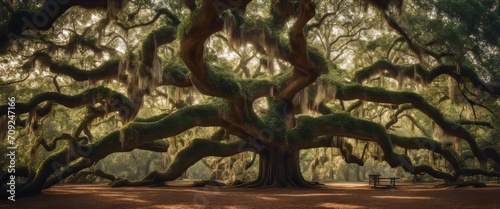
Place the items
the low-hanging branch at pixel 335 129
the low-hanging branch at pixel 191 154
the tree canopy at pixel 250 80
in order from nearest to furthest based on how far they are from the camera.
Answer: the tree canopy at pixel 250 80
the low-hanging branch at pixel 335 129
the low-hanging branch at pixel 191 154

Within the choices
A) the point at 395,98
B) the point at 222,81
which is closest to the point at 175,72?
the point at 222,81

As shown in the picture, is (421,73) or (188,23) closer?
(188,23)

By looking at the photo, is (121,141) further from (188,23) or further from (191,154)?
(188,23)

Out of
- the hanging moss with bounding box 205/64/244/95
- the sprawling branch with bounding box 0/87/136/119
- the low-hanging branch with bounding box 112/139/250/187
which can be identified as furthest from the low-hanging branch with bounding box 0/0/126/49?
the low-hanging branch with bounding box 112/139/250/187

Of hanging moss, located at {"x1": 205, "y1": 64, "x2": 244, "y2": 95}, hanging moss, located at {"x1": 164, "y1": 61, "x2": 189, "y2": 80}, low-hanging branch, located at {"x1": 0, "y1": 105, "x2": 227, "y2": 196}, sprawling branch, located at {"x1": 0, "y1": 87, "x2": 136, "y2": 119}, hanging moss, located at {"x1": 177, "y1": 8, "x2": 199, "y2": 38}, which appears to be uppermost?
hanging moss, located at {"x1": 164, "y1": 61, "x2": 189, "y2": 80}

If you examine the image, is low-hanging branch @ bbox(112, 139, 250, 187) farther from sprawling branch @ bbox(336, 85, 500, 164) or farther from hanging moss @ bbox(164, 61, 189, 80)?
sprawling branch @ bbox(336, 85, 500, 164)

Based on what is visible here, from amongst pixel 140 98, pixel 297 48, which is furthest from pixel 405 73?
pixel 140 98

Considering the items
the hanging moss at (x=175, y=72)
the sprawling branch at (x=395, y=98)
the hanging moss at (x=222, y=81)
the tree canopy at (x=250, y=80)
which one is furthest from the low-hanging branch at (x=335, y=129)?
the hanging moss at (x=175, y=72)

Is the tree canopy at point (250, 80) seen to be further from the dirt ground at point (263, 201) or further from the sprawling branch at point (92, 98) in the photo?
the dirt ground at point (263, 201)

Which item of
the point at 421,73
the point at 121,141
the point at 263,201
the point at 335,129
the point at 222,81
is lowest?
the point at 263,201

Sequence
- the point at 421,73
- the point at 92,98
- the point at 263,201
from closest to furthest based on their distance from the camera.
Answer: the point at 263,201, the point at 92,98, the point at 421,73

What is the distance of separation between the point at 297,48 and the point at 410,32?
27.3ft

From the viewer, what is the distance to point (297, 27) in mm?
9523

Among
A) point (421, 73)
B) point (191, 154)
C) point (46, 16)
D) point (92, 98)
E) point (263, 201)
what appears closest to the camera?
point (46, 16)
